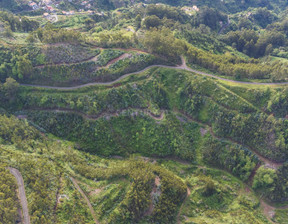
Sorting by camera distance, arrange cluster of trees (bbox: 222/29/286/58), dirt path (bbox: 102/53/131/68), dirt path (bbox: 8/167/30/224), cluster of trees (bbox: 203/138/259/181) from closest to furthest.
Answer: dirt path (bbox: 8/167/30/224) < cluster of trees (bbox: 203/138/259/181) < dirt path (bbox: 102/53/131/68) < cluster of trees (bbox: 222/29/286/58)

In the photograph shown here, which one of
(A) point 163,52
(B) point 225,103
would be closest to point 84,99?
(A) point 163,52

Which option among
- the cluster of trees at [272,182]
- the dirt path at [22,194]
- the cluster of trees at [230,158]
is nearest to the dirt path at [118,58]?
the cluster of trees at [230,158]

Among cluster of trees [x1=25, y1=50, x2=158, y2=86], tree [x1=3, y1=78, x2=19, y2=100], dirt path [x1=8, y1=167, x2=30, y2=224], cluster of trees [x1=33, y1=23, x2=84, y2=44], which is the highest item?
cluster of trees [x1=33, y1=23, x2=84, y2=44]

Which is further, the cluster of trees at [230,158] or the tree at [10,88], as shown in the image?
the tree at [10,88]

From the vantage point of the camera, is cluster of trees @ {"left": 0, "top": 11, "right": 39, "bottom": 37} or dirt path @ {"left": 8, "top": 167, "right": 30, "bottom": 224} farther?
cluster of trees @ {"left": 0, "top": 11, "right": 39, "bottom": 37}

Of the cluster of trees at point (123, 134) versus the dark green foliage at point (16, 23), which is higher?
the dark green foliage at point (16, 23)

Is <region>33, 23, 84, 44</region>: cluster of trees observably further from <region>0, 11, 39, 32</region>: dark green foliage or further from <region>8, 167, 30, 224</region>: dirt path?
<region>8, 167, 30, 224</region>: dirt path

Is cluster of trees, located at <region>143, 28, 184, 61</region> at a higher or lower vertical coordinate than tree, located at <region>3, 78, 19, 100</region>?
higher

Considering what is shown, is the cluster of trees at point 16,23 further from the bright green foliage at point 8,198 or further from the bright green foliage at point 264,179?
the bright green foliage at point 264,179

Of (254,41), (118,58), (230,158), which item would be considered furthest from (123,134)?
(254,41)

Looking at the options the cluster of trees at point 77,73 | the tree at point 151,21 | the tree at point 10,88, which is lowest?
the tree at point 10,88

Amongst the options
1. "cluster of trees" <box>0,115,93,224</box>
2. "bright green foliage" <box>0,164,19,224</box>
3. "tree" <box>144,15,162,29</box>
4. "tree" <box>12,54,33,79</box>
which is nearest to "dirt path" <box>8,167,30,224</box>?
"cluster of trees" <box>0,115,93,224</box>
